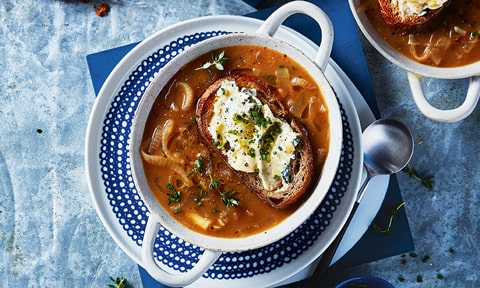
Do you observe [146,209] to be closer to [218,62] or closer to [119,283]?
[119,283]

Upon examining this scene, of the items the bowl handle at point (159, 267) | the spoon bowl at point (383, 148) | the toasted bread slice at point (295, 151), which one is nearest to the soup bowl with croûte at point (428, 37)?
the spoon bowl at point (383, 148)

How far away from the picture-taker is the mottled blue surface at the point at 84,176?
367 centimetres

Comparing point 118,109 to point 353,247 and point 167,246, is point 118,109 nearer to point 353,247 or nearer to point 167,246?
point 167,246

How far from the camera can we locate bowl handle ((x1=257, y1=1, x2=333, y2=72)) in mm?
2957

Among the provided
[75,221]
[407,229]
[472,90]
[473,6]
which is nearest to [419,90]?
[472,90]

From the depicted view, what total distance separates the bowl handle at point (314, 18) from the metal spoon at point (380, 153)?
24.5 inches

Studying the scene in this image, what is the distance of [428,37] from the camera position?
3.40 meters

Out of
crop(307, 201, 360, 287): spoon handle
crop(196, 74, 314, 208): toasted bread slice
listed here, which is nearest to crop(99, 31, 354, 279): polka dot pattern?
crop(307, 201, 360, 287): spoon handle

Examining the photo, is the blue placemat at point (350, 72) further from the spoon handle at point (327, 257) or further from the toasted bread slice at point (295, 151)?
the toasted bread slice at point (295, 151)

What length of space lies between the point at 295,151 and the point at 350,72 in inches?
27.9

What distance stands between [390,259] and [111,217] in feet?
5.32

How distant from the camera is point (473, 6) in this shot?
3371mm

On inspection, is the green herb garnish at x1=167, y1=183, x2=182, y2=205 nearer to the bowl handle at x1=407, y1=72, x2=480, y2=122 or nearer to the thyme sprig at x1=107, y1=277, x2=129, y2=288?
the thyme sprig at x1=107, y1=277, x2=129, y2=288

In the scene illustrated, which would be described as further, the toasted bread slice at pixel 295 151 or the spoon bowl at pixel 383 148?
the spoon bowl at pixel 383 148
